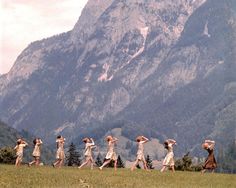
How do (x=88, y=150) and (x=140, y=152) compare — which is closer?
(x=140, y=152)

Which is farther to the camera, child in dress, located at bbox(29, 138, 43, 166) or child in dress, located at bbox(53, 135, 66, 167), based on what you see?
child in dress, located at bbox(29, 138, 43, 166)

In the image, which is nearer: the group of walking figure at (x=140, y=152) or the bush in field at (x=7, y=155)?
the group of walking figure at (x=140, y=152)

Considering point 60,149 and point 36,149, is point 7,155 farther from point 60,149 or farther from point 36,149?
point 60,149

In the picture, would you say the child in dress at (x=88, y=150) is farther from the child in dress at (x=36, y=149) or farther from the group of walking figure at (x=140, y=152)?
the child in dress at (x=36, y=149)

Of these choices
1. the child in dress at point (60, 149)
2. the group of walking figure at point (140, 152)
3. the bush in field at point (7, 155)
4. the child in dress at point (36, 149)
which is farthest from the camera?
the bush in field at point (7, 155)

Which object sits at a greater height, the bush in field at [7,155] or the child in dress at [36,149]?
the bush in field at [7,155]

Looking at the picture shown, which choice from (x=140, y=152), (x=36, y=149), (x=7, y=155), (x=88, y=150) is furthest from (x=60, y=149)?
(x=7, y=155)

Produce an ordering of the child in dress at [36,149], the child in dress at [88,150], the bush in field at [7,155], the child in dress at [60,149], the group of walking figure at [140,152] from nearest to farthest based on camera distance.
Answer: the group of walking figure at [140,152]
the child in dress at [88,150]
the child in dress at [60,149]
the child in dress at [36,149]
the bush in field at [7,155]

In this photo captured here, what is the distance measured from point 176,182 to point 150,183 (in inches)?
100

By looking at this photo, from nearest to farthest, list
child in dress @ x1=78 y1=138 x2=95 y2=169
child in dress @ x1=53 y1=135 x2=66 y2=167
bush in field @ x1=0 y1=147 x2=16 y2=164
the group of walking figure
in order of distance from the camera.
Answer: the group of walking figure, child in dress @ x1=78 y1=138 x2=95 y2=169, child in dress @ x1=53 y1=135 x2=66 y2=167, bush in field @ x1=0 y1=147 x2=16 y2=164

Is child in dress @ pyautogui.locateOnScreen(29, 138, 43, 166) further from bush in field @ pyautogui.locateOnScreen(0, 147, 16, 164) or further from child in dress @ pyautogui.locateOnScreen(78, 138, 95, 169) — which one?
bush in field @ pyautogui.locateOnScreen(0, 147, 16, 164)

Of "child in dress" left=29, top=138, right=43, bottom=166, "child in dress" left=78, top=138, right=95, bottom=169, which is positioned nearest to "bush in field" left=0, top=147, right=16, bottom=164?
"child in dress" left=29, top=138, right=43, bottom=166

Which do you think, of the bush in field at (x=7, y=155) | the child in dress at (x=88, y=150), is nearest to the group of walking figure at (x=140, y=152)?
the child in dress at (x=88, y=150)

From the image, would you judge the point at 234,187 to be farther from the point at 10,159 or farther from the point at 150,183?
the point at 10,159
